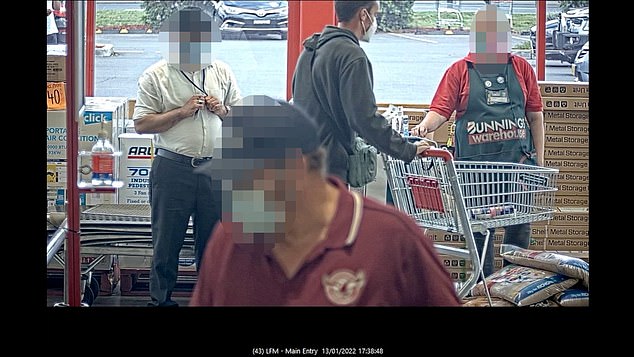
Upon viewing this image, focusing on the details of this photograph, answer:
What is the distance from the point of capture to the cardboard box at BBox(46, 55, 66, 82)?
230 cm

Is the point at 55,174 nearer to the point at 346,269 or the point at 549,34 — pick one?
the point at 346,269

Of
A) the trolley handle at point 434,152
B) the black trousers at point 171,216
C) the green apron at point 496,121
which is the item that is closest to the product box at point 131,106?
the black trousers at point 171,216

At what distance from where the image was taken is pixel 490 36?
2.41 metres

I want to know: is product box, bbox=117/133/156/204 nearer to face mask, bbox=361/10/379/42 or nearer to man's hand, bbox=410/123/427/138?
face mask, bbox=361/10/379/42

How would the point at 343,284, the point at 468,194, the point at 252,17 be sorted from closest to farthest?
A: 1. the point at 343,284
2. the point at 252,17
3. the point at 468,194

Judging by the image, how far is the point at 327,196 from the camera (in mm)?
1855

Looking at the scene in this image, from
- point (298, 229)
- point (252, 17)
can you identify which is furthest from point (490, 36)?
point (298, 229)

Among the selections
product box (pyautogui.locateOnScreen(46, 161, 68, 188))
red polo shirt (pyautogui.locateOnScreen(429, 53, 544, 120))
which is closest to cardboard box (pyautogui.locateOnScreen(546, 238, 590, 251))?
red polo shirt (pyautogui.locateOnScreen(429, 53, 544, 120))

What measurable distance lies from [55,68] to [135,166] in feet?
0.96

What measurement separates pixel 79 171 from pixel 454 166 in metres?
0.95
